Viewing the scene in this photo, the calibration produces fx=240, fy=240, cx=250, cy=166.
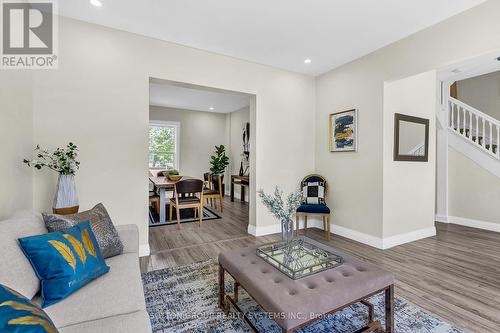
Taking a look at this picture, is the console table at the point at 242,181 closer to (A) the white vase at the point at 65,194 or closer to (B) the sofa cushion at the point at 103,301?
(A) the white vase at the point at 65,194

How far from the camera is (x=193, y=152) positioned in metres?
7.40

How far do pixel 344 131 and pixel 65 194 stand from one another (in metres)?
3.65

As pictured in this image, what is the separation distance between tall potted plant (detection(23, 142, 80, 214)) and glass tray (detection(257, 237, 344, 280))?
187cm

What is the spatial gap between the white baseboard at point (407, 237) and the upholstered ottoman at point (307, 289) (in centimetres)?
181

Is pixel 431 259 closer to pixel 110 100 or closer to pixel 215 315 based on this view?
pixel 215 315

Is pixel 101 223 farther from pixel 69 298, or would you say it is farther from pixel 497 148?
pixel 497 148

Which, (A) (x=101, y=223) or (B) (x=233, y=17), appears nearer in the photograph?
(A) (x=101, y=223)

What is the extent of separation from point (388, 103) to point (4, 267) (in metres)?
3.97

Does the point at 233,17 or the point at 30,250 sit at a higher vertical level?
the point at 233,17

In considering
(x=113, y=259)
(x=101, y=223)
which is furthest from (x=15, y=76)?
(x=113, y=259)

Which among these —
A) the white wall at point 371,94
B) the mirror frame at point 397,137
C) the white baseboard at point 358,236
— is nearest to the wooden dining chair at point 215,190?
the white wall at point 371,94

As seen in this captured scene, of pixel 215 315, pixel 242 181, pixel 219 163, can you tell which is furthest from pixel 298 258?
pixel 219 163

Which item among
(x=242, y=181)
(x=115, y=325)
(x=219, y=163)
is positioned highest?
(x=219, y=163)

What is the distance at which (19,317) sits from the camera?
0.72m
